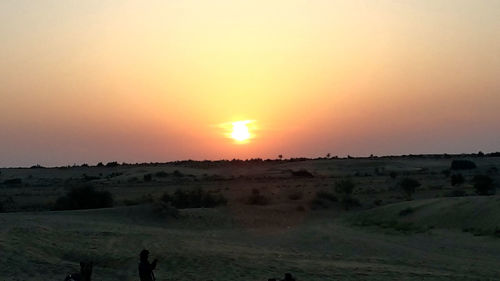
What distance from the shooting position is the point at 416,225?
36.0 meters

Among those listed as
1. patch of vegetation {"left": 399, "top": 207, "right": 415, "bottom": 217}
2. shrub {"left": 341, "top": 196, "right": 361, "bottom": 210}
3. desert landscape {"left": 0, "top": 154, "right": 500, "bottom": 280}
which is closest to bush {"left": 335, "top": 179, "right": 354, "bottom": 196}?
desert landscape {"left": 0, "top": 154, "right": 500, "bottom": 280}

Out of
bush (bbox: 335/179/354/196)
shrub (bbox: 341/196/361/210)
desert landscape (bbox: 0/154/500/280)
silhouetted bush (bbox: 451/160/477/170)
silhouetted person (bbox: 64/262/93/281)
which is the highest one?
silhouetted bush (bbox: 451/160/477/170)

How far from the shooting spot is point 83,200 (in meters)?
47.3

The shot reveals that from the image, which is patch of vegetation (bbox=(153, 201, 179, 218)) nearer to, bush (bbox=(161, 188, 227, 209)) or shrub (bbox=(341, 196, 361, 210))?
bush (bbox=(161, 188, 227, 209))

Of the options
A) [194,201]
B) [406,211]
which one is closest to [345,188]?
[194,201]

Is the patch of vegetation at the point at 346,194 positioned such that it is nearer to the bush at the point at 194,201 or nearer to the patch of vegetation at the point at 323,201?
the patch of vegetation at the point at 323,201

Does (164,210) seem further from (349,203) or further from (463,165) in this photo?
(463,165)

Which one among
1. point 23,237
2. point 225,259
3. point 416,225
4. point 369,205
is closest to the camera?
point 225,259

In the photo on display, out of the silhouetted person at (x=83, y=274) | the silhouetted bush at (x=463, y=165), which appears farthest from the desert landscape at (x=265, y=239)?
the silhouetted bush at (x=463, y=165)

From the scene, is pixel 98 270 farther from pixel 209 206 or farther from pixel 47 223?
pixel 209 206

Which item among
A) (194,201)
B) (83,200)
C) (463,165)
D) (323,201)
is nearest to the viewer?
(83,200)

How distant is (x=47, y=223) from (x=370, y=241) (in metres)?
16.3

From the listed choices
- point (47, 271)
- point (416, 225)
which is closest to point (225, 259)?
point (47, 271)

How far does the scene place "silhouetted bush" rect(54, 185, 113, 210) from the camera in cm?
4709
